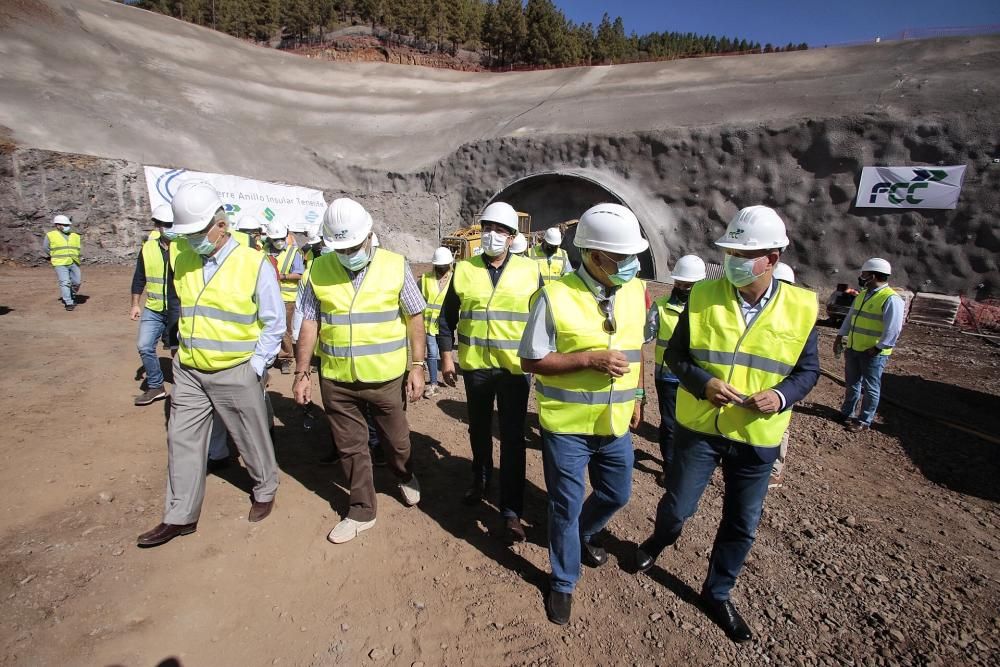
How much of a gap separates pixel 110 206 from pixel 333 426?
1562 cm

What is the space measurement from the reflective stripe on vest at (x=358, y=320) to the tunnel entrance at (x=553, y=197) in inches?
575

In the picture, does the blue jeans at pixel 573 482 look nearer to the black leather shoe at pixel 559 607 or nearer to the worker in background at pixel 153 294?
the black leather shoe at pixel 559 607

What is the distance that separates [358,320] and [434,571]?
5.43 ft

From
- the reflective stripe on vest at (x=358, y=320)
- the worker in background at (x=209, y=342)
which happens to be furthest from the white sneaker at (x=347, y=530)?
the reflective stripe on vest at (x=358, y=320)

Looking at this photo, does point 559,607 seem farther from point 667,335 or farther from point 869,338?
point 869,338

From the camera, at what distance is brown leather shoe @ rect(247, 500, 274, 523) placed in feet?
→ 11.4

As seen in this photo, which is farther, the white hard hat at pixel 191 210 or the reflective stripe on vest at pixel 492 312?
the reflective stripe on vest at pixel 492 312

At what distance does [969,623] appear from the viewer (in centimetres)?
282

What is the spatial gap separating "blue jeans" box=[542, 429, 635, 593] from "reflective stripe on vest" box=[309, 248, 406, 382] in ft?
3.96

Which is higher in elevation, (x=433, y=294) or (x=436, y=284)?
(x=436, y=284)

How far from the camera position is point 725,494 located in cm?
260

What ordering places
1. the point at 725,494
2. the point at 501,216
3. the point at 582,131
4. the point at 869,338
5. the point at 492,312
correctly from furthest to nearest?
1. the point at 582,131
2. the point at 869,338
3. the point at 501,216
4. the point at 492,312
5. the point at 725,494

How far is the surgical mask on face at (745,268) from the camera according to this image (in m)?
2.47

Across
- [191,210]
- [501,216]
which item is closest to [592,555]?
[501,216]
